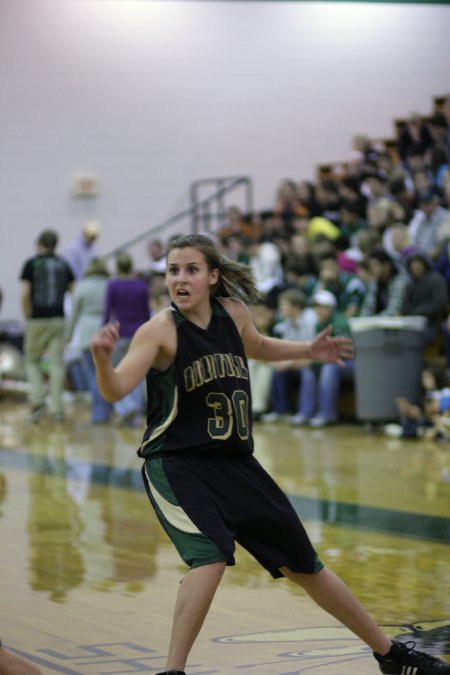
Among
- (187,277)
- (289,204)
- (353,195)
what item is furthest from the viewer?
(289,204)

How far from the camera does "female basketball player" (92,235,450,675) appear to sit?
390 cm

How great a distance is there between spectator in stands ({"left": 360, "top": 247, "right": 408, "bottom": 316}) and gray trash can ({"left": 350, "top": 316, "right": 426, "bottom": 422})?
16.7 inches

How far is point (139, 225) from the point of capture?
2116 cm

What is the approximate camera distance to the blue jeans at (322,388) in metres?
12.8

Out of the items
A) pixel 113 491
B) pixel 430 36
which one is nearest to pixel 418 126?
pixel 430 36

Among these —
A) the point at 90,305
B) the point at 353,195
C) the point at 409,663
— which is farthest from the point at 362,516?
the point at 353,195

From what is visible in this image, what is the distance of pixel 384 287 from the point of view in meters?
12.8

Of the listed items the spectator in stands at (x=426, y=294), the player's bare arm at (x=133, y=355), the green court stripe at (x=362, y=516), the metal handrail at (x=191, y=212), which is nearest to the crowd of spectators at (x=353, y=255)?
the spectator in stands at (x=426, y=294)

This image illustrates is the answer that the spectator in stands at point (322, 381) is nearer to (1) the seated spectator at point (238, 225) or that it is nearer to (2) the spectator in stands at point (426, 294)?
(2) the spectator in stands at point (426, 294)

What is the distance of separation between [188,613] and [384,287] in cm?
936

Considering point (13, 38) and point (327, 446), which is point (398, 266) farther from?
point (13, 38)

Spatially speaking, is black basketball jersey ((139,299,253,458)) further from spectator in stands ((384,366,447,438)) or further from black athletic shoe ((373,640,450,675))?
spectator in stands ((384,366,447,438))

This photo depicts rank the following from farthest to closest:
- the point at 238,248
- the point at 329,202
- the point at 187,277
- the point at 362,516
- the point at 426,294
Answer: the point at 329,202
the point at 238,248
the point at 426,294
the point at 362,516
the point at 187,277

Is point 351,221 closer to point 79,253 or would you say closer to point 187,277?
point 79,253
